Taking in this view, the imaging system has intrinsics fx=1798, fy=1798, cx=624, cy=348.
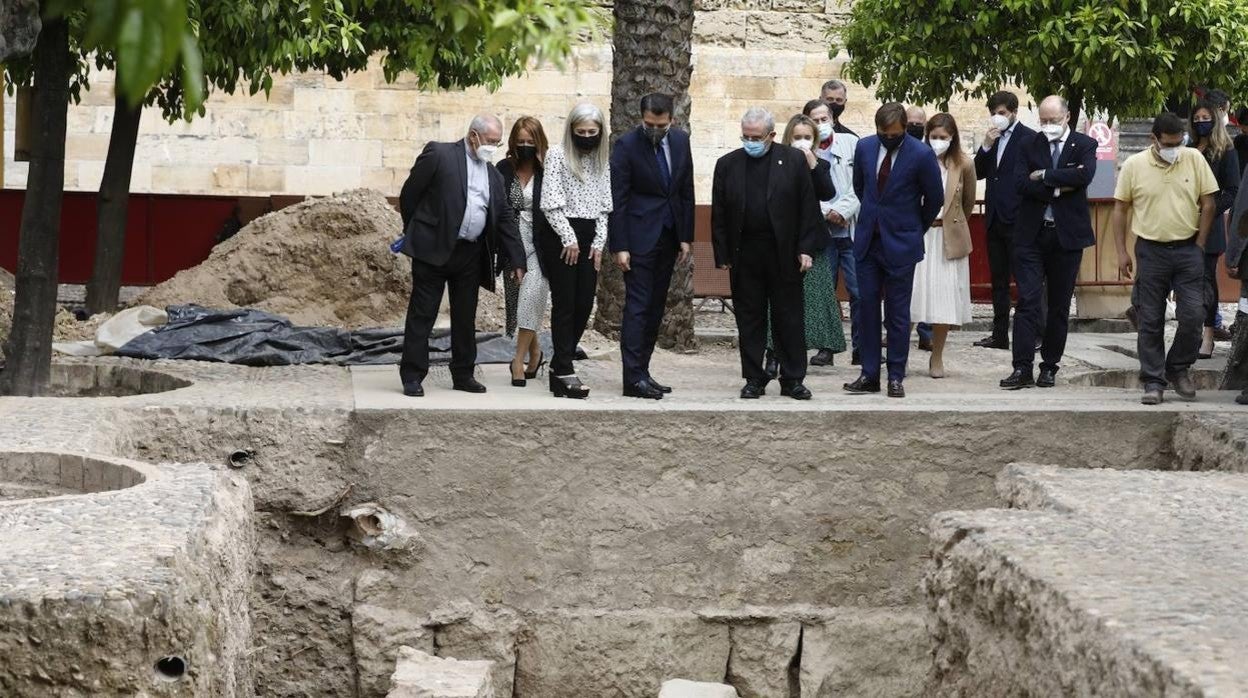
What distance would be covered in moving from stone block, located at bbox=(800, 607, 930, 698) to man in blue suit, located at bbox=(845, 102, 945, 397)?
128 cm

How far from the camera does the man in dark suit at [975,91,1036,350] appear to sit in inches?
471

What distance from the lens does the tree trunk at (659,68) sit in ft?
42.1

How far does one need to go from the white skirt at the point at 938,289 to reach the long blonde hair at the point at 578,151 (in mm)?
2306

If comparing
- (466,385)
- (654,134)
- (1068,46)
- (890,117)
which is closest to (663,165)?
A: (654,134)

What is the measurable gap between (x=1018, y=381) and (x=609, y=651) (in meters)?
3.02

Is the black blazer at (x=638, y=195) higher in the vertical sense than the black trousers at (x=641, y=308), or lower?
higher

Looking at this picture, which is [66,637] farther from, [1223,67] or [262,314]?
[1223,67]

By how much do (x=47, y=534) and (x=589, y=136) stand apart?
14.6 feet

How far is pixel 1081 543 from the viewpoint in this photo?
20.5 ft

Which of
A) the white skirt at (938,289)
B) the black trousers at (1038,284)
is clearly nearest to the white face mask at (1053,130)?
the black trousers at (1038,284)

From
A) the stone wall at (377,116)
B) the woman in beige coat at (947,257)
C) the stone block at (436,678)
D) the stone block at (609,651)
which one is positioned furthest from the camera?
the stone wall at (377,116)

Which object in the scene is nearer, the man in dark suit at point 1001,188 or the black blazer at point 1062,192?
the black blazer at point 1062,192

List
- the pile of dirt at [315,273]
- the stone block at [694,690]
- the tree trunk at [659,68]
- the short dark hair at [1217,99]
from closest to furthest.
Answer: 1. the stone block at [694,690]
2. the short dark hair at [1217,99]
3. the tree trunk at [659,68]
4. the pile of dirt at [315,273]

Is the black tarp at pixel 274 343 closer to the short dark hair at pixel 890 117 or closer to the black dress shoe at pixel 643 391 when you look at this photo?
the black dress shoe at pixel 643 391
